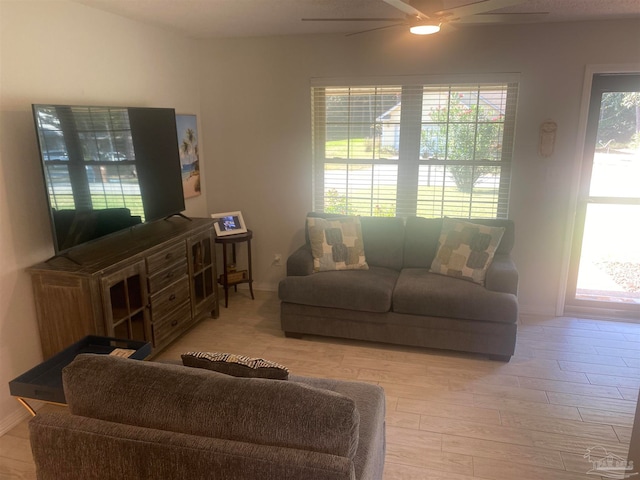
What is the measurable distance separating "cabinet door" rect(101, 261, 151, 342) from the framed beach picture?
4.34ft

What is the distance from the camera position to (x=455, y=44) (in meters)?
3.82

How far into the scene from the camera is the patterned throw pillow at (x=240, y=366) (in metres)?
1.65

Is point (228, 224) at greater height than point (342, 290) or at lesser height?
greater

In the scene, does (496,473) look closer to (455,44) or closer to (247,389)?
(247,389)

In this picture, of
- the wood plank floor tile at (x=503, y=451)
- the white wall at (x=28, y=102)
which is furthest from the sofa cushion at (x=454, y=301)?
the white wall at (x=28, y=102)

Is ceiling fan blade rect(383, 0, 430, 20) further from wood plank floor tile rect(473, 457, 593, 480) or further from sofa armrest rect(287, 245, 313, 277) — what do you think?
wood plank floor tile rect(473, 457, 593, 480)

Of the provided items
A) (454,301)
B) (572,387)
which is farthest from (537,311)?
(454,301)

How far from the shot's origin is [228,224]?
436 cm

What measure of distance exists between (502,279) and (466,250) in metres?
0.37

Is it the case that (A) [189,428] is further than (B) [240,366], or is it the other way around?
(B) [240,366]

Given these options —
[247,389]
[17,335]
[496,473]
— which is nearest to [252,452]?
[247,389]

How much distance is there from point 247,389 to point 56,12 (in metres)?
2.62

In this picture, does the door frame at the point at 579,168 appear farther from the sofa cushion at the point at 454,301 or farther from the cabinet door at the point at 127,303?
the cabinet door at the point at 127,303

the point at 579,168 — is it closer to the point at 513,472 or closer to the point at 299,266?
the point at 299,266
